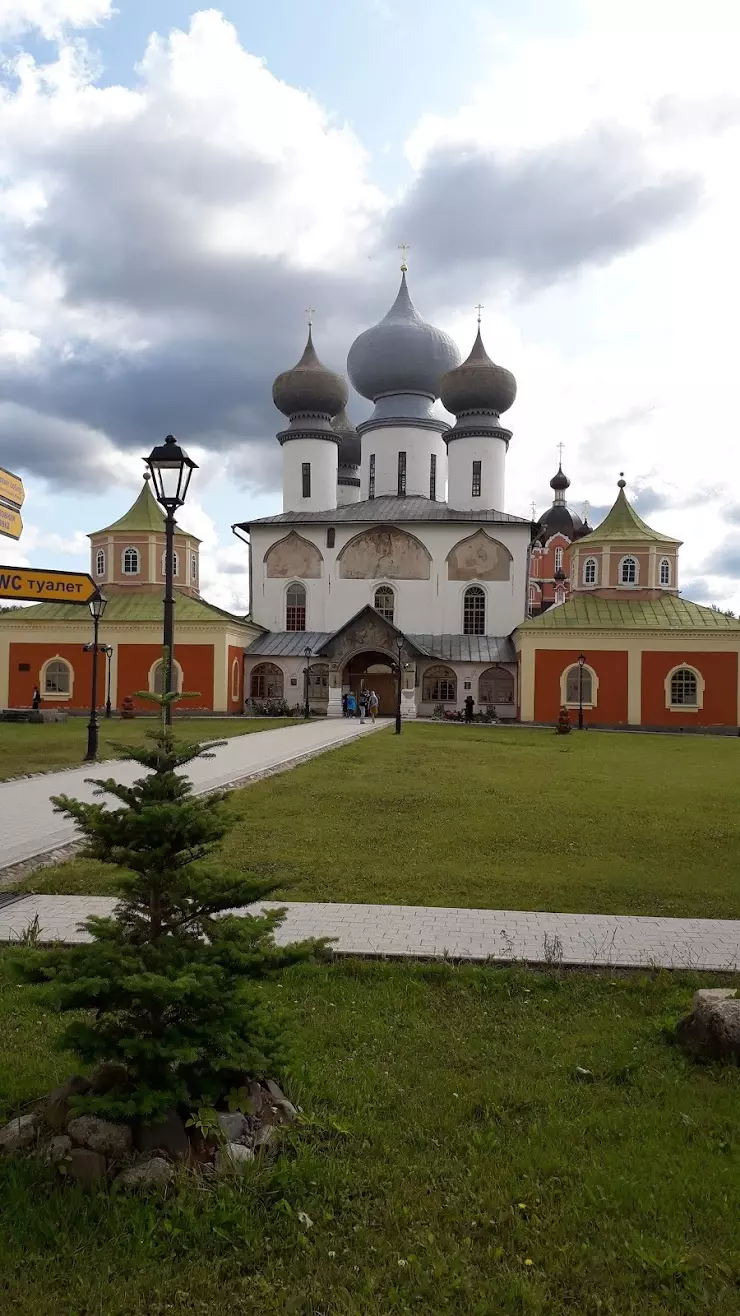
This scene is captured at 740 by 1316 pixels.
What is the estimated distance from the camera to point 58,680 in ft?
126

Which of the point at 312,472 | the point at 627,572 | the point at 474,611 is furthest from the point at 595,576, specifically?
the point at 312,472

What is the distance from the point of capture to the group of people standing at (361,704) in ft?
116

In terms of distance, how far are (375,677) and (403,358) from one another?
15221mm

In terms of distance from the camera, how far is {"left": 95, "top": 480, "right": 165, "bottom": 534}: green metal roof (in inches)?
1587

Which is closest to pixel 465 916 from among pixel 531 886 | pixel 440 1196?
pixel 531 886

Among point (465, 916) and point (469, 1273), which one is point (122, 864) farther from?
point (465, 916)

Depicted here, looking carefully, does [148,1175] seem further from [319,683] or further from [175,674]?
[319,683]

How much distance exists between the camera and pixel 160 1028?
374 centimetres

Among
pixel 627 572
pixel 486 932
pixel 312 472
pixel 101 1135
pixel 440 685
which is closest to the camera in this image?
pixel 101 1135

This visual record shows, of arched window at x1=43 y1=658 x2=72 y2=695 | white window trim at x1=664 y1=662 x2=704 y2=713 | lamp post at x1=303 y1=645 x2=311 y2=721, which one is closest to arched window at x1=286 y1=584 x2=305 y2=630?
lamp post at x1=303 y1=645 x2=311 y2=721

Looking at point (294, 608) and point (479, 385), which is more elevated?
point (479, 385)

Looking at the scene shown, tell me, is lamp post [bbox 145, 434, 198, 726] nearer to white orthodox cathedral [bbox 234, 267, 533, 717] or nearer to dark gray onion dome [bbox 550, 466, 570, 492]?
white orthodox cathedral [bbox 234, 267, 533, 717]

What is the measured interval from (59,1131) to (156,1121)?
50 cm

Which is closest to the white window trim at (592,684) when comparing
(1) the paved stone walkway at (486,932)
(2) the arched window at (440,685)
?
(2) the arched window at (440,685)
